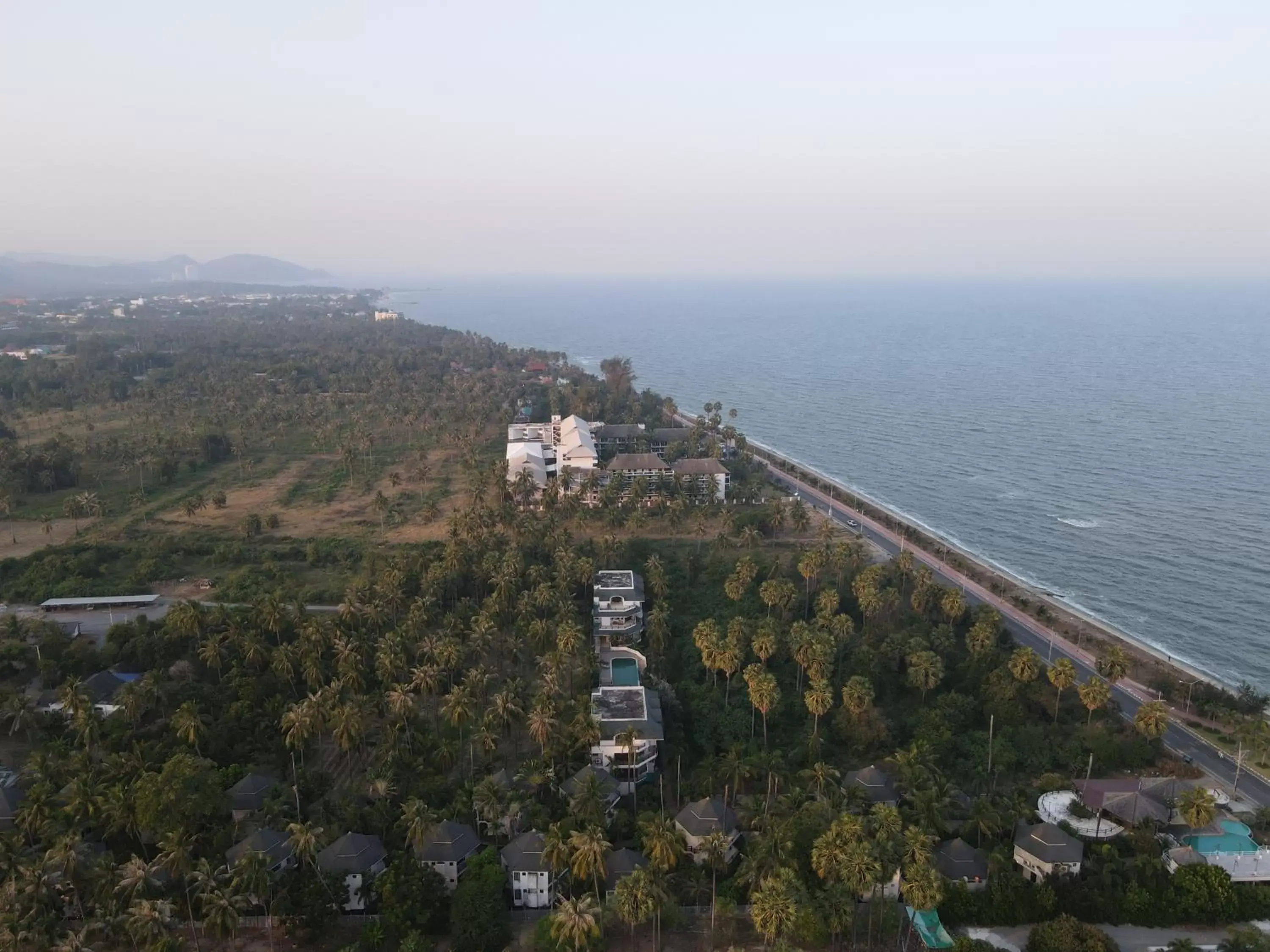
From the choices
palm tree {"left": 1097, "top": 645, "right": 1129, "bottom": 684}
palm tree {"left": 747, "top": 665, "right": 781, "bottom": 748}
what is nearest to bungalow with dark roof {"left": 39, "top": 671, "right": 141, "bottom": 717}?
palm tree {"left": 747, "top": 665, "right": 781, "bottom": 748}

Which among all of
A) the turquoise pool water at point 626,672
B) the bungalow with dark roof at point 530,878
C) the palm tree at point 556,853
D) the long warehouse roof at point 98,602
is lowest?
the bungalow with dark roof at point 530,878

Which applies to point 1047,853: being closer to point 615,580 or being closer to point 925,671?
point 925,671

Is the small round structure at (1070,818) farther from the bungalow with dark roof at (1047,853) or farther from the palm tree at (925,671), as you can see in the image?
the palm tree at (925,671)

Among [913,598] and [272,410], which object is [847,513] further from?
[272,410]

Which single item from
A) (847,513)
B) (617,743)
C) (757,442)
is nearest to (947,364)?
(757,442)

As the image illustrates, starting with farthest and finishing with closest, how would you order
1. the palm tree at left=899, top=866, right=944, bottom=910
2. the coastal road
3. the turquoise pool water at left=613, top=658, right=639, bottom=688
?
1. the turquoise pool water at left=613, top=658, right=639, bottom=688
2. the coastal road
3. the palm tree at left=899, top=866, right=944, bottom=910

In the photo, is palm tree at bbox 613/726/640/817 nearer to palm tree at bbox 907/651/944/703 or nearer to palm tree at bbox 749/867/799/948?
palm tree at bbox 749/867/799/948

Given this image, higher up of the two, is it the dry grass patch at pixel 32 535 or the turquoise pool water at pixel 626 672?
the turquoise pool water at pixel 626 672

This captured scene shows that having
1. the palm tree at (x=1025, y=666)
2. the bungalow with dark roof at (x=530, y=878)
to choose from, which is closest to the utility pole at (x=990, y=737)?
the palm tree at (x=1025, y=666)
